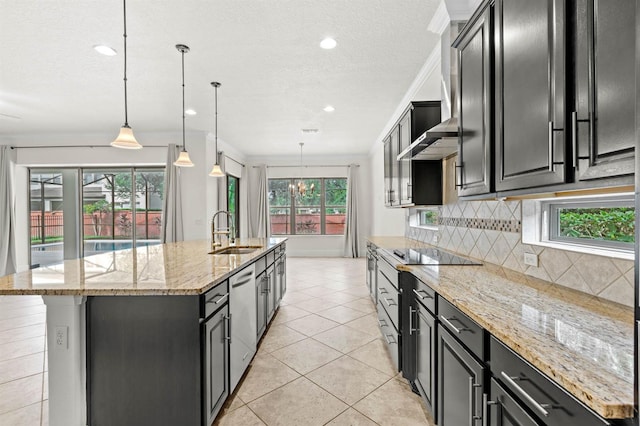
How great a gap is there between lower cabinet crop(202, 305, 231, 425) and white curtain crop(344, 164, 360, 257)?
21.0 feet

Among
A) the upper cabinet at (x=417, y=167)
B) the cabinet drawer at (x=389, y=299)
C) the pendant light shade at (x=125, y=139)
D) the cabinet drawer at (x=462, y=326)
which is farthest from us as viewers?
the upper cabinet at (x=417, y=167)

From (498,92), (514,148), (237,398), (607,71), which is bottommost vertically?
(237,398)

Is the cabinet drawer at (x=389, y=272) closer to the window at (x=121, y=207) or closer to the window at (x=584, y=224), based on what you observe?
the window at (x=584, y=224)

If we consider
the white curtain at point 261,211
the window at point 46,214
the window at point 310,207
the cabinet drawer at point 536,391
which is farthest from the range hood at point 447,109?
the window at point 46,214

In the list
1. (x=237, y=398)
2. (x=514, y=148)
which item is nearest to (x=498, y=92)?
(x=514, y=148)

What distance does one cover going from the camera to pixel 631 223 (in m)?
1.32

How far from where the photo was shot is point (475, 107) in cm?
172

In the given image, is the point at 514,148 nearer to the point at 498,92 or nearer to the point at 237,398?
the point at 498,92

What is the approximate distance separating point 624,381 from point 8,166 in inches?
344

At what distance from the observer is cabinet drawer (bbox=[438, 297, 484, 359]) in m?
1.20

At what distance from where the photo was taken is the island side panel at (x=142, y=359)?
1.61m

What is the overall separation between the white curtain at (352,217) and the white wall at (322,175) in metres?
0.15

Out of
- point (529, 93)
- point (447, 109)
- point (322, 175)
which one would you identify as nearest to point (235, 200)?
point (322, 175)

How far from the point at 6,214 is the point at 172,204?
3.34m
